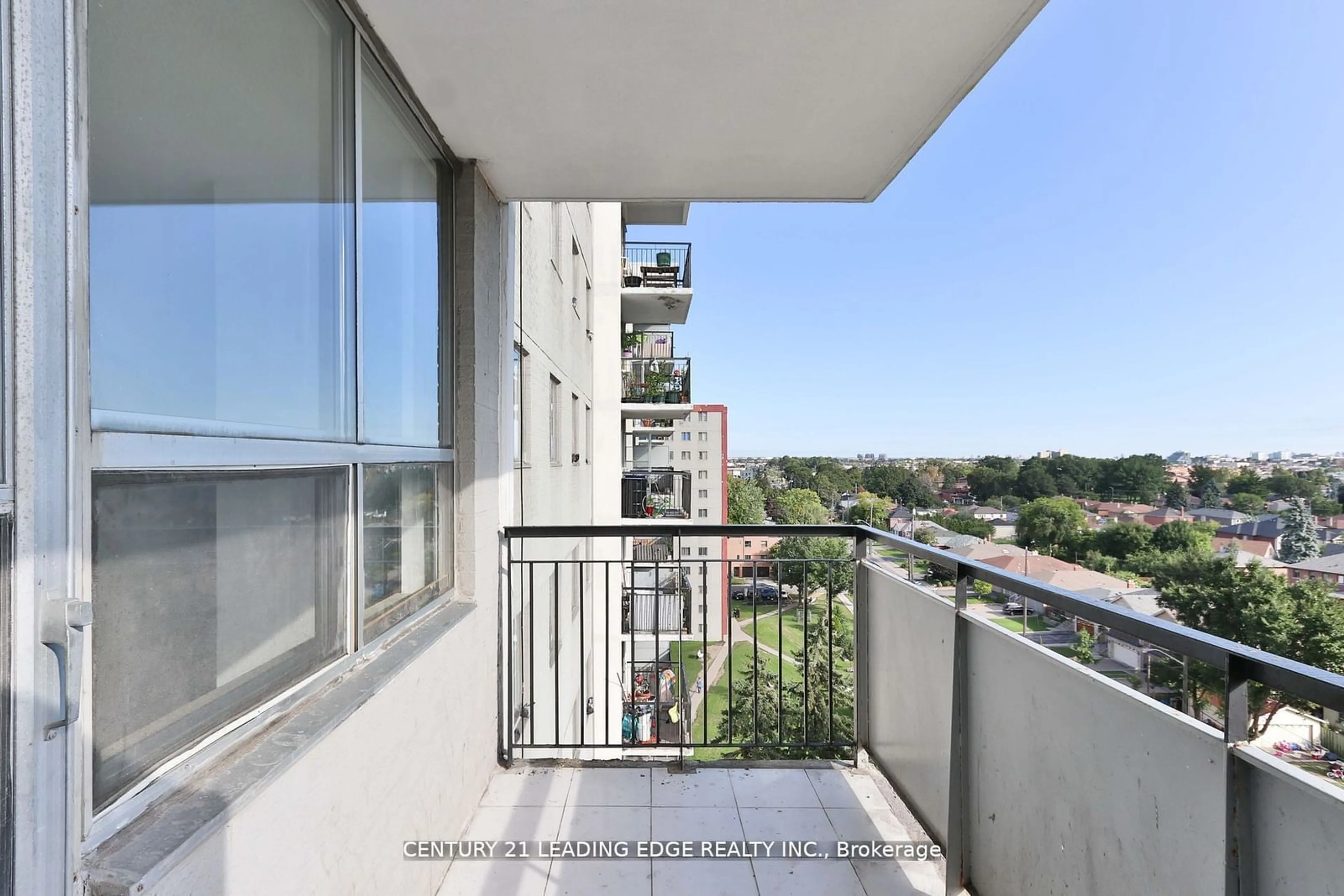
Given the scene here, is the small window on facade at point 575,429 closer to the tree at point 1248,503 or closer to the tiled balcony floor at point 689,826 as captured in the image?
the tiled balcony floor at point 689,826

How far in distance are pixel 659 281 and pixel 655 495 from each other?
4.47m

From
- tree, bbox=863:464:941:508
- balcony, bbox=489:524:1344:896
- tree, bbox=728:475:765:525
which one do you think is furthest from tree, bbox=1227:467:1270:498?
tree, bbox=728:475:765:525

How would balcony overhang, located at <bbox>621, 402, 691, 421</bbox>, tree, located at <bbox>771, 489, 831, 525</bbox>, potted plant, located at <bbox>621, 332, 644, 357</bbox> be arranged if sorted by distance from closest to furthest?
balcony overhang, located at <bbox>621, 402, 691, 421</bbox> → potted plant, located at <bbox>621, 332, 644, 357</bbox> → tree, located at <bbox>771, 489, 831, 525</bbox>

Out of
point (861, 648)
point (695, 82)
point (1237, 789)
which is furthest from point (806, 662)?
point (695, 82)

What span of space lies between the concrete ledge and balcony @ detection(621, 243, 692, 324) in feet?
30.4

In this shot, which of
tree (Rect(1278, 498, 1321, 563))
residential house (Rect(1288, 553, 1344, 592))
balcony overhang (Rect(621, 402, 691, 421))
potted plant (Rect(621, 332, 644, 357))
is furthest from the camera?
potted plant (Rect(621, 332, 644, 357))

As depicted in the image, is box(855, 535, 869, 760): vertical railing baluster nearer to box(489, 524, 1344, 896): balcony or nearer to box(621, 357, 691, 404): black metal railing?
box(489, 524, 1344, 896): balcony

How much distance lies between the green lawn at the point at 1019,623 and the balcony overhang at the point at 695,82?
1.48 m

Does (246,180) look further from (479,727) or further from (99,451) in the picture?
(479,727)

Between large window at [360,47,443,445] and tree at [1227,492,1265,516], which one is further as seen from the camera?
tree at [1227,492,1265,516]

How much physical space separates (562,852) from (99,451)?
6.24ft

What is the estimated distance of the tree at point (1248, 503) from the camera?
11.8 ft

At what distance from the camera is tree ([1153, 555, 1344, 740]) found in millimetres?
1926

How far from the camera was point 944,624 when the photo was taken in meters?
1.93
